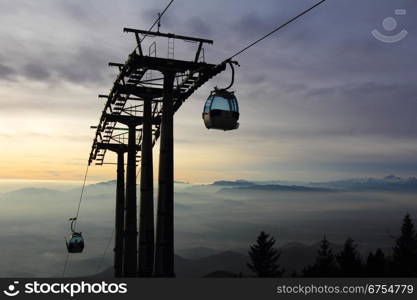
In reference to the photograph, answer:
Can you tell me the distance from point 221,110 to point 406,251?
87898 mm

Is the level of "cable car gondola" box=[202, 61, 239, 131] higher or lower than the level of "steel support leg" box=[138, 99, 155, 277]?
higher

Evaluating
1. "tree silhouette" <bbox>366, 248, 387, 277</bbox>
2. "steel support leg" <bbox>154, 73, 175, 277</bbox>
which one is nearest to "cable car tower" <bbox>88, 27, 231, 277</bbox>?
"steel support leg" <bbox>154, 73, 175, 277</bbox>

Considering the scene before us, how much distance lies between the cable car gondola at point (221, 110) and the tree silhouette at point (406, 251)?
228ft

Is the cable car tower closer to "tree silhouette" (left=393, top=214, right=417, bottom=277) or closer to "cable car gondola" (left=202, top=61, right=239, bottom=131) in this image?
"cable car gondola" (left=202, top=61, right=239, bottom=131)

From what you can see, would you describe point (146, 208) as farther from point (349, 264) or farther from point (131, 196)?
point (349, 264)

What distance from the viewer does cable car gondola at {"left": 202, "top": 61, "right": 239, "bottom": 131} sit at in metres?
16.7

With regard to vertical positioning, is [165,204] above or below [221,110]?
below

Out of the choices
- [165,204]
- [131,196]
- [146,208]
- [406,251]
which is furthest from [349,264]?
[165,204]

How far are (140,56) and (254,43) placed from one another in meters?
9.08

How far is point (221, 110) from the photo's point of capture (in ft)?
54.7

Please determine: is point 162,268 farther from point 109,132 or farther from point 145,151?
point 109,132

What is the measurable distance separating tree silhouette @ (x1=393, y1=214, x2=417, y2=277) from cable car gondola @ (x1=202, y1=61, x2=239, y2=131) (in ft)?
228

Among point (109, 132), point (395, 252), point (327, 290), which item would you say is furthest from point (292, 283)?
point (395, 252)

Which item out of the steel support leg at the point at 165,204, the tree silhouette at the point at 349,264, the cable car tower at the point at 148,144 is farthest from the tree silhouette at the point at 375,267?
the steel support leg at the point at 165,204
